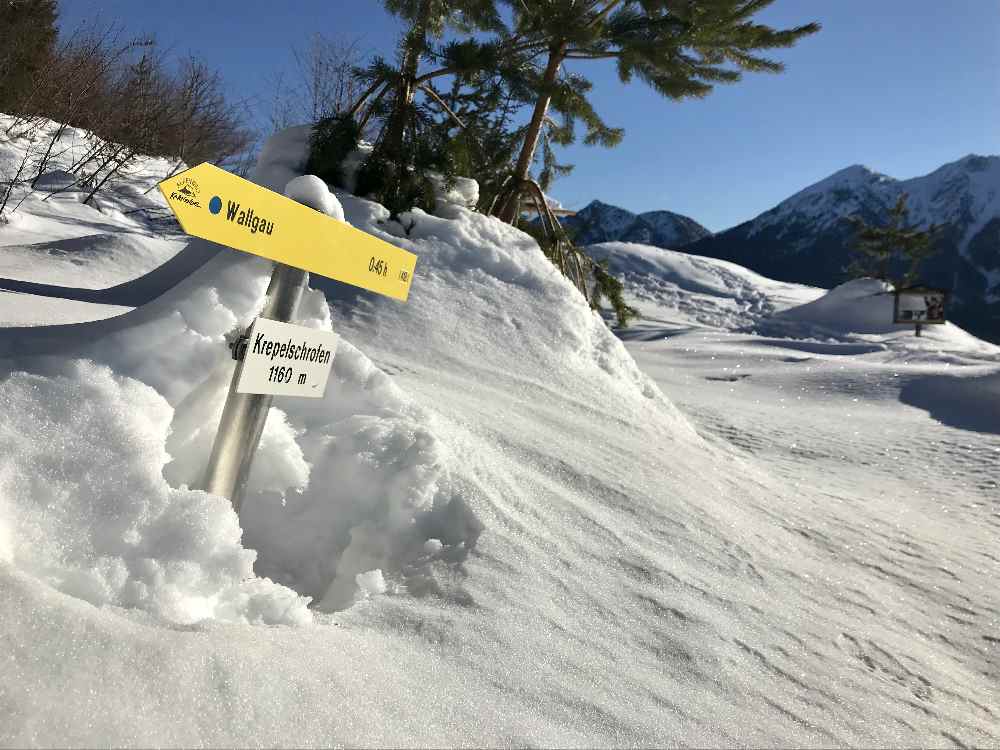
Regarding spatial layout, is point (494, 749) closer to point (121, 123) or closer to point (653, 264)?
point (121, 123)

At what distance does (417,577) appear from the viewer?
1.63 meters

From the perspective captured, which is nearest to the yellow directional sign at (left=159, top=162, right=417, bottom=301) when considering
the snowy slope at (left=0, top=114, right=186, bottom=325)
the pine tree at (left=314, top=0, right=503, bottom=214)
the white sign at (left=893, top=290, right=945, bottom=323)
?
the snowy slope at (left=0, top=114, right=186, bottom=325)

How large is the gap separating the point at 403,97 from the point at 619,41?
1999 millimetres

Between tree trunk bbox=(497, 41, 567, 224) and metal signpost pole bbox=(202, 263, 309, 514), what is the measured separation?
4452mm

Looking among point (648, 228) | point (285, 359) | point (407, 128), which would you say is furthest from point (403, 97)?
point (648, 228)

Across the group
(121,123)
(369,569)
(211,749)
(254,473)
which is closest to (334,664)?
(211,749)

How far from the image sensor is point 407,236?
177 inches

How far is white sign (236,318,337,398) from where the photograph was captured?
1.45 m

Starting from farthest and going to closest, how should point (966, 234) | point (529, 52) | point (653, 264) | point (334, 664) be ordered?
point (966, 234)
point (653, 264)
point (529, 52)
point (334, 664)

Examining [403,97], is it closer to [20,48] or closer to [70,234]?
[70,234]

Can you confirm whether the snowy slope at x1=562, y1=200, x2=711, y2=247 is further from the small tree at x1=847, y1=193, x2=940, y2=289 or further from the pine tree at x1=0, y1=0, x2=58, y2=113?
the pine tree at x1=0, y1=0, x2=58, y2=113

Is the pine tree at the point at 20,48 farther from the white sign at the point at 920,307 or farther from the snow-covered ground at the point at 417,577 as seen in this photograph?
the white sign at the point at 920,307

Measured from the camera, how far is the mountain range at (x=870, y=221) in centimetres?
7594

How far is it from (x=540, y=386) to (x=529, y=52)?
333 centimetres
